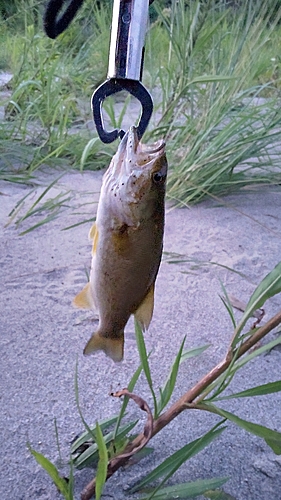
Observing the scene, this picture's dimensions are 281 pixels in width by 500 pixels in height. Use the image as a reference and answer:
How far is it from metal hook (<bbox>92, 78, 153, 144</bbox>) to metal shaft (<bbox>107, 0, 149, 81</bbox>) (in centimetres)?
1

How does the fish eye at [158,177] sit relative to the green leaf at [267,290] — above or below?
above

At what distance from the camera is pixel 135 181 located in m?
0.72

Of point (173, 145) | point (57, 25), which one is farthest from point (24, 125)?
point (57, 25)

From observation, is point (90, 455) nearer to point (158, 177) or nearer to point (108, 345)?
point (108, 345)

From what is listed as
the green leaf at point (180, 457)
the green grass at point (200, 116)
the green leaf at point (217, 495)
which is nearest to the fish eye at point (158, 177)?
the green leaf at point (180, 457)

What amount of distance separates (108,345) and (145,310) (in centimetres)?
12

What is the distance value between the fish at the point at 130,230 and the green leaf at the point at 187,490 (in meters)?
0.27

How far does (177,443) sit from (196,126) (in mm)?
1547

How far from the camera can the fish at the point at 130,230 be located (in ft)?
2.24

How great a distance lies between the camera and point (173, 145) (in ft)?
7.47

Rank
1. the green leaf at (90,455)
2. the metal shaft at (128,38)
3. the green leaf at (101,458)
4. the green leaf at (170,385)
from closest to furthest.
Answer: the metal shaft at (128,38) → the green leaf at (101,458) → the green leaf at (170,385) → the green leaf at (90,455)

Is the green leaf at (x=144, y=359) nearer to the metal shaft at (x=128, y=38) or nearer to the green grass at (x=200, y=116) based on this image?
the metal shaft at (x=128, y=38)

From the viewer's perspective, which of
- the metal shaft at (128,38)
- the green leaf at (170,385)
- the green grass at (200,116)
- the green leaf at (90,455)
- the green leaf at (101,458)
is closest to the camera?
the metal shaft at (128,38)

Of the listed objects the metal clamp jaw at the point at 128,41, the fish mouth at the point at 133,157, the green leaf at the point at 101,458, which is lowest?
the green leaf at the point at 101,458
